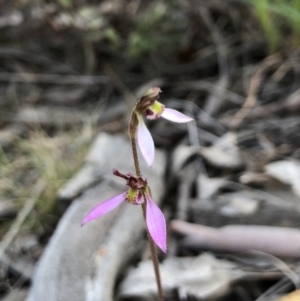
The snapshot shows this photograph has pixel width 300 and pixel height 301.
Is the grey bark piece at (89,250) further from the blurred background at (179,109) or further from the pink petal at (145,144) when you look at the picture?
the pink petal at (145,144)

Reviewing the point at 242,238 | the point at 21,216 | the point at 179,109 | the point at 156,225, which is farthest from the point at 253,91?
the point at 156,225

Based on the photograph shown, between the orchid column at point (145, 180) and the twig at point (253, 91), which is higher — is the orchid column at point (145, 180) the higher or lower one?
the lower one

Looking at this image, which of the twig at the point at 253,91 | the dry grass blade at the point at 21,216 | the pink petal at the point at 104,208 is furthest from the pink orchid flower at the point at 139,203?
the twig at the point at 253,91

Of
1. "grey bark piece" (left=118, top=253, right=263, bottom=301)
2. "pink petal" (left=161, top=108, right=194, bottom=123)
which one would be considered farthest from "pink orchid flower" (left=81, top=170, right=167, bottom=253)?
"grey bark piece" (left=118, top=253, right=263, bottom=301)

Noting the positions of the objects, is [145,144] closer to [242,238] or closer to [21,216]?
[242,238]

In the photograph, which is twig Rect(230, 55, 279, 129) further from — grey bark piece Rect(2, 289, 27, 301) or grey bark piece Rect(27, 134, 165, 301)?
grey bark piece Rect(2, 289, 27, 301)

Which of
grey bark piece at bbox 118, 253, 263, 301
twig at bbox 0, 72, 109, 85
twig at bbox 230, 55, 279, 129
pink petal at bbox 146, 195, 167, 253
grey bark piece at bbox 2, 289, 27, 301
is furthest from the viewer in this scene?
twig at bbox 0, 72, 109, 85
